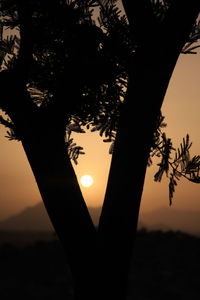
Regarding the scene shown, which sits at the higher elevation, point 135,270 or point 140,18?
point 140,18

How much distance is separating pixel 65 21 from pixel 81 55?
58 cm

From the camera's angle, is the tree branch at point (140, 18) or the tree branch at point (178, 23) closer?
the tree branch at point (178, 23)

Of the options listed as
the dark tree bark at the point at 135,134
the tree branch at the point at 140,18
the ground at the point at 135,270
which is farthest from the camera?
the ground at the point at 135,270

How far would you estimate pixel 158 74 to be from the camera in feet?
15.1

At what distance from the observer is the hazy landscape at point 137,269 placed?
56.0ft

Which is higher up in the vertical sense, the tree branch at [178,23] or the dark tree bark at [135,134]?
the tree branch at [178,23]

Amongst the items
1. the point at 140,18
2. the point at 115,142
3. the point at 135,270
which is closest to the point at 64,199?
the point at 115,142

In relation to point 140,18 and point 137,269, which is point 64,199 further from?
point 137,269

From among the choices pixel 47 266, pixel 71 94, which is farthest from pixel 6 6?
pixel 47 266

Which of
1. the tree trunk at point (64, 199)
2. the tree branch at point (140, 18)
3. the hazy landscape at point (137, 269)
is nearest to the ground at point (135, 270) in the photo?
the hazy landscape at point (137, 269)

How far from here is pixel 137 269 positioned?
19.4 m

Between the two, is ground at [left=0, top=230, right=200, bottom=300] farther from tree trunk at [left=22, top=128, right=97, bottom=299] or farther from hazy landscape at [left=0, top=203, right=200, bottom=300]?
tree trunk at [left=22, top=128, right=97, bottom=299]

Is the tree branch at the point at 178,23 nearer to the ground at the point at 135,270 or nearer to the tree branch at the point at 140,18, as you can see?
the tree branch at the point at 140,18

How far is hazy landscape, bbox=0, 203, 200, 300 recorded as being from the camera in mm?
17062
